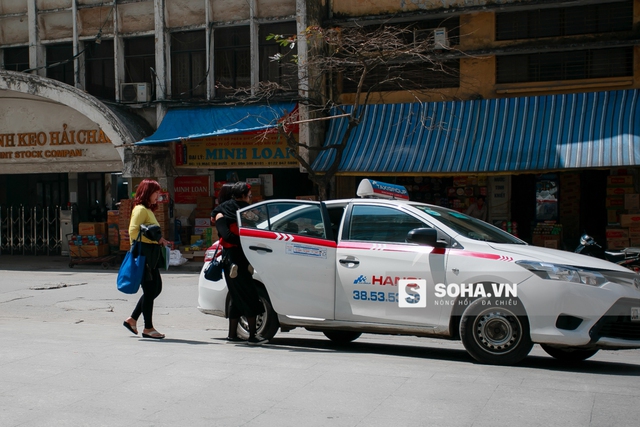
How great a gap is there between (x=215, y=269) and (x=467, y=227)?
2806 millimetres

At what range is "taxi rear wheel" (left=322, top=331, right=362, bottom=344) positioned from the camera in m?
8.59

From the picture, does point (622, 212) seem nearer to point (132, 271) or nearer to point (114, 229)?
point (132, 271)

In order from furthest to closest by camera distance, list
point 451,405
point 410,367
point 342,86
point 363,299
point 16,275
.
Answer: point 342,86
point 16,275
point 363,299
point 410,367
point 451,405

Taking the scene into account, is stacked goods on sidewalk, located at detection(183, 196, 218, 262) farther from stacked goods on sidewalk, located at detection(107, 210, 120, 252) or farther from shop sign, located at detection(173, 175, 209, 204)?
stacked goods on sidewalk, located at detection(107, 210, 120, 252)

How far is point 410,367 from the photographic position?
21.7 ft

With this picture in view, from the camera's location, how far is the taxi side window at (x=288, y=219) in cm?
789

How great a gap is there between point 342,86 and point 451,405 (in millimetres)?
14823

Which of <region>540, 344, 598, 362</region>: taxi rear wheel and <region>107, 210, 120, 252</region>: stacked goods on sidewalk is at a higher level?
<region>107, 210, 120, 252</region>: stacked goods on sidewalk

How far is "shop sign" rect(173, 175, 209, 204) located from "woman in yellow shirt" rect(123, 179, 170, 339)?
1275 centimetres

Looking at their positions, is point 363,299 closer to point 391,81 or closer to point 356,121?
point 356,121

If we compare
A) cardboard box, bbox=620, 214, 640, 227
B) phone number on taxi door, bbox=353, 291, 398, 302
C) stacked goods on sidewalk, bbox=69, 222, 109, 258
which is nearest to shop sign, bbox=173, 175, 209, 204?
stacked goods on sidewalk, bbox=69, 222, 109, 258

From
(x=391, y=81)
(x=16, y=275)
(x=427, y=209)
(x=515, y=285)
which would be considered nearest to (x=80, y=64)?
(x=16, y=275)

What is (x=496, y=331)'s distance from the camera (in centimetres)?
684

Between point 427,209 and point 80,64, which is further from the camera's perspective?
point 80,64
